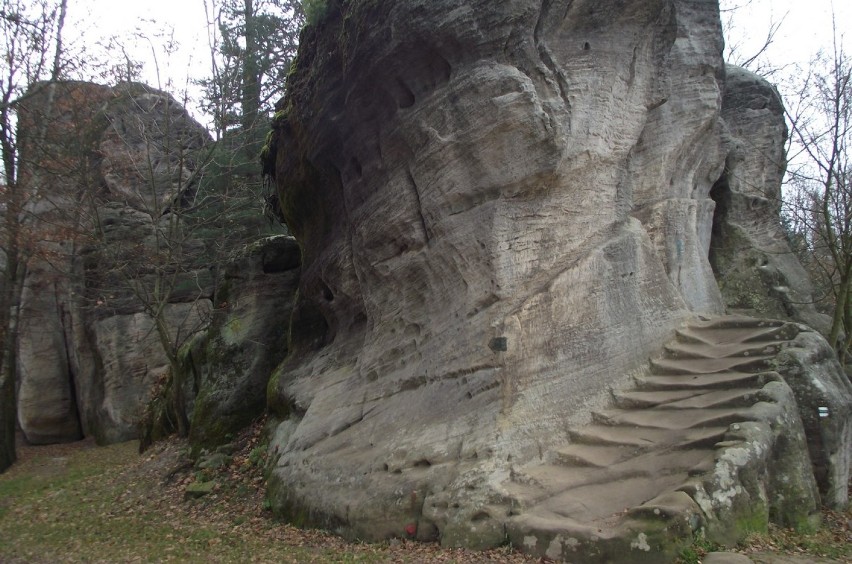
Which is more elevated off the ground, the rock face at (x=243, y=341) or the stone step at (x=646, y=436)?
the rock face at (x=243, y=341)

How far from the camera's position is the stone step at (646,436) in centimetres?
694

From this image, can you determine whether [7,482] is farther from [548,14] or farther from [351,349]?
[548,14]

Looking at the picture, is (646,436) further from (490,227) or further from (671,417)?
(490,227)

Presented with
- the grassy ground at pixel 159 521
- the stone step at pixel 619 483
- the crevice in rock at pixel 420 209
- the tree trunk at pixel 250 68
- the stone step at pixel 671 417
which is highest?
the tree trunk at pixel 250 68

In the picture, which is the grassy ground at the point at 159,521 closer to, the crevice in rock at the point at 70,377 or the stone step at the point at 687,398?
the stone step at the point at 687,398

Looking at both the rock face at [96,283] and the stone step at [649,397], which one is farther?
the rock face at [96,283]

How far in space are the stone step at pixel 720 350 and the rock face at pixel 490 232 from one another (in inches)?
9.4

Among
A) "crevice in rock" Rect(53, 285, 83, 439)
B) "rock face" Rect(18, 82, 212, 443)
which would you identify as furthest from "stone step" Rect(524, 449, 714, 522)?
"crevice in rock" Rect(53, 285, 83, 439)

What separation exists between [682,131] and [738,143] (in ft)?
11.5

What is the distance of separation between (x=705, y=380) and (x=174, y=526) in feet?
26.0

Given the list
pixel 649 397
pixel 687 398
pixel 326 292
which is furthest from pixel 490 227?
pixel 326 292

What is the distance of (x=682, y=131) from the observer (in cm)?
1075

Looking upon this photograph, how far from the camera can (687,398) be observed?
776cm

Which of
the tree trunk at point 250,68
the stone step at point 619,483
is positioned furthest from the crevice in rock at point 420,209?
the tree trunk at point 250,68
